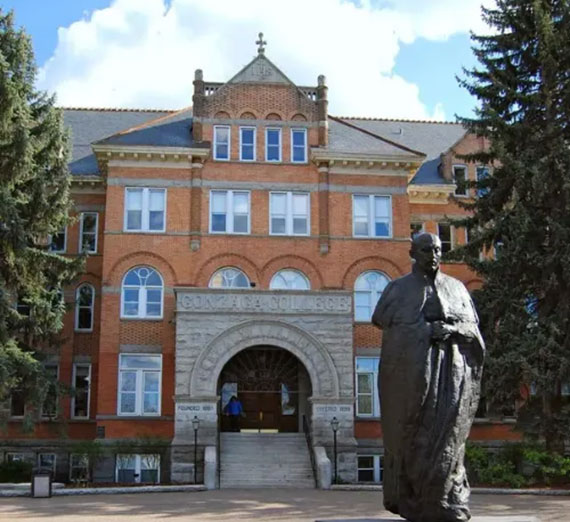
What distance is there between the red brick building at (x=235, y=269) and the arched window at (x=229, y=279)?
8cm

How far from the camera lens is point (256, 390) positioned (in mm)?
31172

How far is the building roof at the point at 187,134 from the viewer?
32125 millimetres

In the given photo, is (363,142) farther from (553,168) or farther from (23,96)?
(23,96)

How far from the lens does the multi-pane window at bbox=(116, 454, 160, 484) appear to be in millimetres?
28688

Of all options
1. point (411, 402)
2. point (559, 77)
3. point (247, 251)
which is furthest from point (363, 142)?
point (411, 402)

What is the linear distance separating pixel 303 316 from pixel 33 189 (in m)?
10.1

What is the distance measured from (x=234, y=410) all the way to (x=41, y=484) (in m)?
10.3

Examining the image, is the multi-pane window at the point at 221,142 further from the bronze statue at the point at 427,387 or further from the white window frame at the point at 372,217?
the bronze statue at the point at 427,387

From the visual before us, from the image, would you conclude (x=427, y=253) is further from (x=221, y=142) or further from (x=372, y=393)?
(x=221, y=142)

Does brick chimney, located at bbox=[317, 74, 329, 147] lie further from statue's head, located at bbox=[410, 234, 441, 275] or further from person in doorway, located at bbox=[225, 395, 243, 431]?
statue's head, located at bbox=[410, 234, 441, 275]

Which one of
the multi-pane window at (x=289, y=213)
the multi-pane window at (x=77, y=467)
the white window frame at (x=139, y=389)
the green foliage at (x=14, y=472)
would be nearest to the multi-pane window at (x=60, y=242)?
the white window frame at (x=139, y=389)

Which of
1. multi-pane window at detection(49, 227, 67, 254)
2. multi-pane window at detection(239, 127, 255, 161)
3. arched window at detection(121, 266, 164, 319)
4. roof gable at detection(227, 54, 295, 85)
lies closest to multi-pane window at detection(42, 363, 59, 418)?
arched window at detection(121, 266, 164, 319)

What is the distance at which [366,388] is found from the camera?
31.1 m

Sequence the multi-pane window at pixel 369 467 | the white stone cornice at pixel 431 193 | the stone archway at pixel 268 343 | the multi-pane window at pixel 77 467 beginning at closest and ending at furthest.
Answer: the stone archway at pixel 268 343 → the multi-pane window at pixel 77 467 → the multi-pane window at pixel 369 467 → the white stone cornice at pixel 431 193
